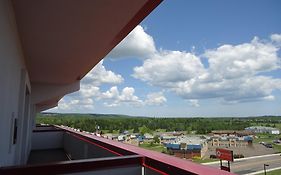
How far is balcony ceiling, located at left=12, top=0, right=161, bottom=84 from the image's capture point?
231 cm

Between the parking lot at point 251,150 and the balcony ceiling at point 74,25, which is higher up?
the balcony ceiling at point 74,25

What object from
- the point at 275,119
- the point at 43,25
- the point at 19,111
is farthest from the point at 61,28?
the point at 275,119

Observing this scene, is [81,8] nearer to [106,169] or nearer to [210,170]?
[106,169]

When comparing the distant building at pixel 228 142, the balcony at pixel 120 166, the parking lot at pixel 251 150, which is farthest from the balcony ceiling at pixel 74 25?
the distant building at pixel 228 142

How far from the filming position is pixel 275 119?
16050cm

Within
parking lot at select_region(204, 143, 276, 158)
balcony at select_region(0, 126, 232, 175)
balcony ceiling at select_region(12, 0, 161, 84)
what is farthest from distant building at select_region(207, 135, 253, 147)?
balcony at select_region(0, 126, 232, 175)

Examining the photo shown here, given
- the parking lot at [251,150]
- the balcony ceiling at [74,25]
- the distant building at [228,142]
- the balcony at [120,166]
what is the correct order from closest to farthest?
the balcony at [120,166] < the balcony ceiling at [74,25] < the parking lot at [251,150] < the distant building at [228,142]

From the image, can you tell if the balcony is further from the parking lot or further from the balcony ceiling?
the parking lot

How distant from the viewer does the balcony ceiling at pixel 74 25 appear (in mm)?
2307

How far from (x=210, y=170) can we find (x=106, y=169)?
970 mm

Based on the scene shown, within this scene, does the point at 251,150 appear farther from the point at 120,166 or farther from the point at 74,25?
the point at 74,25

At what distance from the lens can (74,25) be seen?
111 inches

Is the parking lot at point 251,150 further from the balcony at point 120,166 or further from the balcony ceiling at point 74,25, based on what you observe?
the balcony at point 120,166

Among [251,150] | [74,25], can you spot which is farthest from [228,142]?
[74,25]
